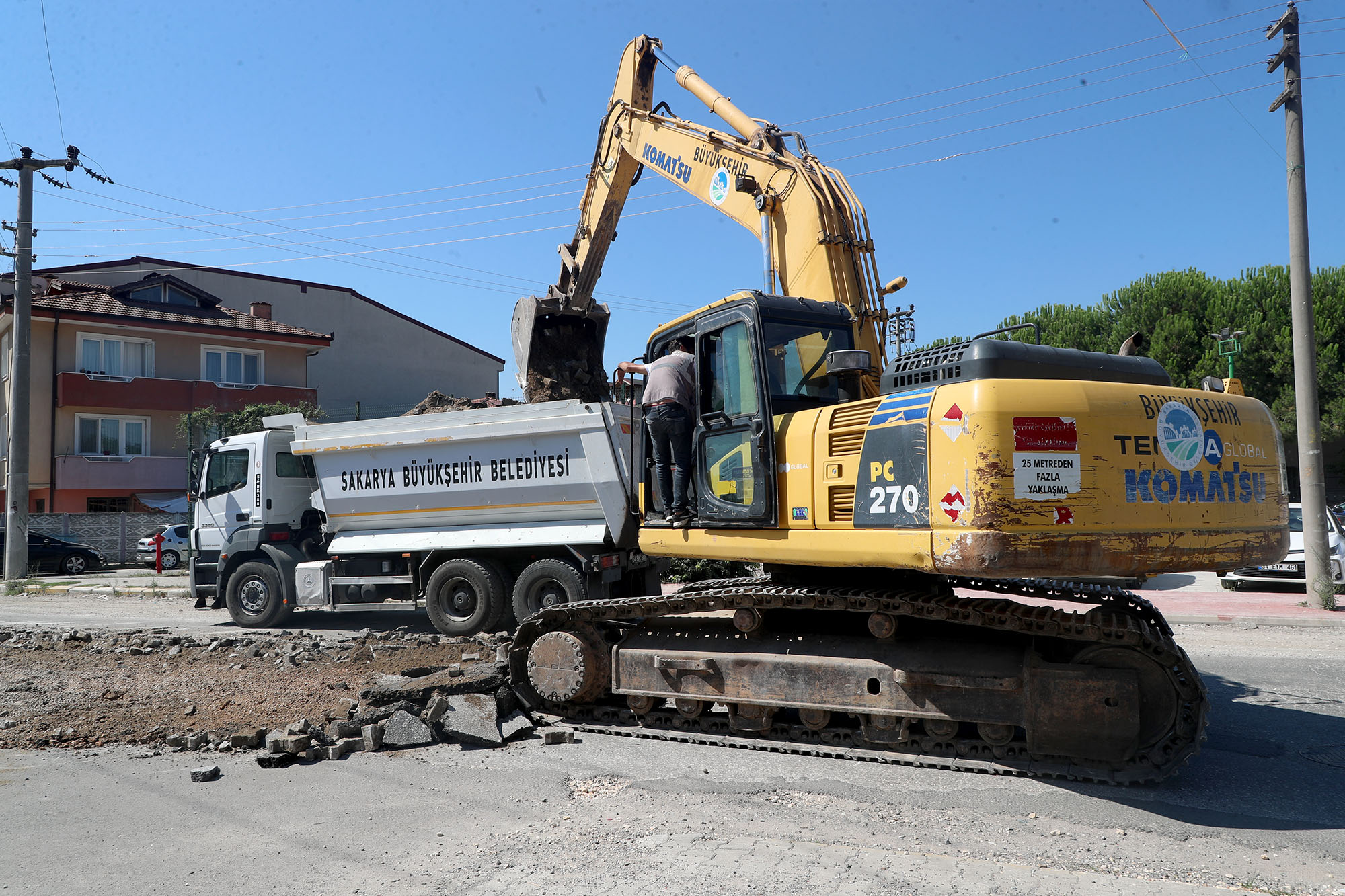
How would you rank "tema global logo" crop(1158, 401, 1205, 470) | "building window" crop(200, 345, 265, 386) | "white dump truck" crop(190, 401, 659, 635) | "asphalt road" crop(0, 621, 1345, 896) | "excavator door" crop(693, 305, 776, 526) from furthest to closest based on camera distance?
"building window" crop(200, 345, 265, 386) < "white dump truck" crop(190, 401, 659, 635) < "excavator door" crop(693, 305, 776, 526) < "tema global logo" crop(1158, 401, 1205, 470) < "asphalt road" crop(0, 621, 1345, 896)

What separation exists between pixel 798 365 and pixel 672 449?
1084 millimetres

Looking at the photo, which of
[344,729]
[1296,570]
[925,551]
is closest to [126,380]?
[344,729]

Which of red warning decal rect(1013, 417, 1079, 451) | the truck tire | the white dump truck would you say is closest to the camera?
red warning decal rect(1013, 417, 1079, 451)

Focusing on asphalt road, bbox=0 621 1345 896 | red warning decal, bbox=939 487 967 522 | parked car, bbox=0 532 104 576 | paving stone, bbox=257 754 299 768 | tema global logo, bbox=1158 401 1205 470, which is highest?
tema global logo, bbox=1158 401 1205 470

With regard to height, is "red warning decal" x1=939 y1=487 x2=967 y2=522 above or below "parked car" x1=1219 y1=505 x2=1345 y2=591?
above

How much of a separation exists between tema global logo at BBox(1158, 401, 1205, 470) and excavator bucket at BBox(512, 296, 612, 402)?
8709 mm

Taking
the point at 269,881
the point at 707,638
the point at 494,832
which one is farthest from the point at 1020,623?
the point at 269,881

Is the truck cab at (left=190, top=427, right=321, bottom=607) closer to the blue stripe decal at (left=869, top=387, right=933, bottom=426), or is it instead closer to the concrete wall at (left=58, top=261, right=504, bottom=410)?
the blue stripe decal at (left=869, top=387, right=933, bottom=426)

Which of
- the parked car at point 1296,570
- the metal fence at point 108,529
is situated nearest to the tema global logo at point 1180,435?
the parked car at point 1296,570

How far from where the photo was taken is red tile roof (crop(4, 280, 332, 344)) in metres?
28.7

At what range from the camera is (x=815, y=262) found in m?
8.70

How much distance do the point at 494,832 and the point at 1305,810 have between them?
4232mm

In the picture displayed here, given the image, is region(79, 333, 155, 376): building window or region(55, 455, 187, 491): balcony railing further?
region(79, 333, 155, 376): building window

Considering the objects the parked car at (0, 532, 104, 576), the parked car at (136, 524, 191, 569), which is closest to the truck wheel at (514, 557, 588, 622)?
the parked car at (136, 524, 191, 569)
